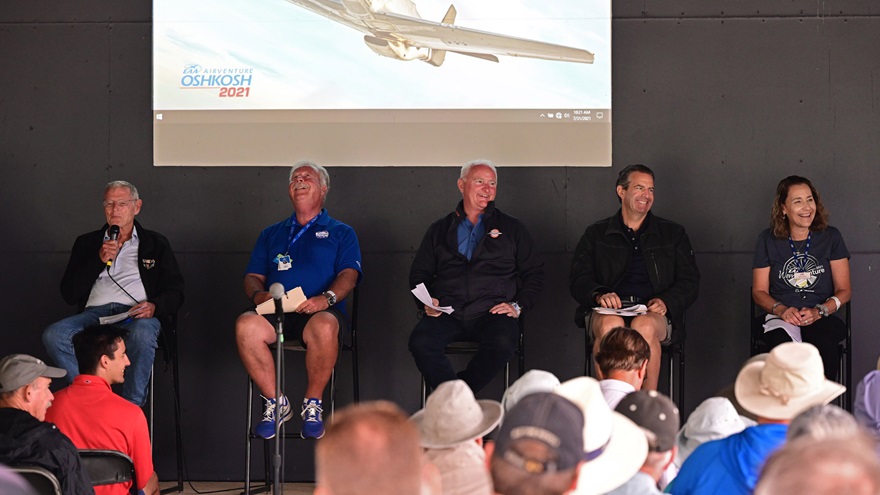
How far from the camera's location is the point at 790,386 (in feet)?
8.46

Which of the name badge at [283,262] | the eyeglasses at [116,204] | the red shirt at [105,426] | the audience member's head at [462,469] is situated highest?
the eyeglasses at [116,204]

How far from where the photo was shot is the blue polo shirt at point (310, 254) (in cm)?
515

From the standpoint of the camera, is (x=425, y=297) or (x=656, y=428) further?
(x=425, y=297)

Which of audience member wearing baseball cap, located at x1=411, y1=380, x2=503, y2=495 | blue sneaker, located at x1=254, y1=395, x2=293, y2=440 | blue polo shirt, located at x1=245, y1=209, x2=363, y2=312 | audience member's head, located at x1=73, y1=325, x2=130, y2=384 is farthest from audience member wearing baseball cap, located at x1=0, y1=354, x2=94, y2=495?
blue polo shirt, located at x1=245, y1=209, x2=363, y2=312

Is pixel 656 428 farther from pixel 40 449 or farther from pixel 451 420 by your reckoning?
pixel 40 449

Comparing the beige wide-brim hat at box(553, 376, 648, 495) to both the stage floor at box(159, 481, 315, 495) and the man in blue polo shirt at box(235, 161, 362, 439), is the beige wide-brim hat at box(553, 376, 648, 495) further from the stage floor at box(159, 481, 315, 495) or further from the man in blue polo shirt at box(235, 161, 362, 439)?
the stage floor at box(159, 481, 315, 495)

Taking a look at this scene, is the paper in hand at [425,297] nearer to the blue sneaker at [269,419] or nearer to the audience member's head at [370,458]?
the blue sneaker at [269,419]

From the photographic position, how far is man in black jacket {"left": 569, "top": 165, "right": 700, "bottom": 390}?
4.96 meters

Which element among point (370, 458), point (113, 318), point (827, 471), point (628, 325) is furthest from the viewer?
point (113, 318)

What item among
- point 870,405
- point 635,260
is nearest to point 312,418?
point 635,260

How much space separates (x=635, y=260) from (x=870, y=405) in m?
1.90

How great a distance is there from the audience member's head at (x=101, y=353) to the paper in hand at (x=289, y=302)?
0.82 m

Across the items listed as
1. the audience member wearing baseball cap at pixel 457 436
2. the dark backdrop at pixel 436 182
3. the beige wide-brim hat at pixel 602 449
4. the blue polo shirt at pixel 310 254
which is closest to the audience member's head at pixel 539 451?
the beige wide-brim hat at pixel 602 449

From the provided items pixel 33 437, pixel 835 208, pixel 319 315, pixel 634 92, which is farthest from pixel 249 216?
pixel 835 208
